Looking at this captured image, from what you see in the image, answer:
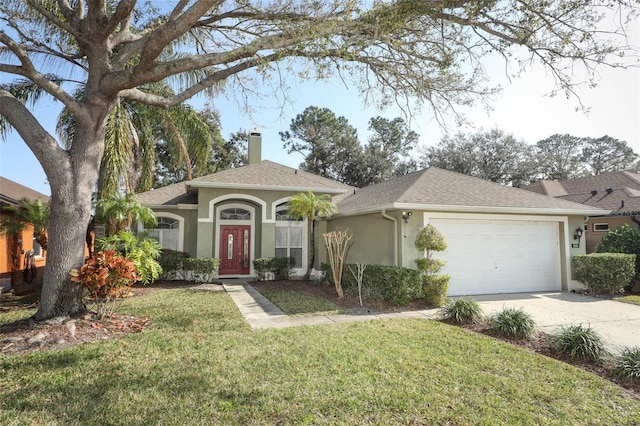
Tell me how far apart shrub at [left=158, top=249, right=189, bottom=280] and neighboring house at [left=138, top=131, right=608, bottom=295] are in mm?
741

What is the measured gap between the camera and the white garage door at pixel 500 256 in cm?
1092

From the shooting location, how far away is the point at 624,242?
12172 millimetres

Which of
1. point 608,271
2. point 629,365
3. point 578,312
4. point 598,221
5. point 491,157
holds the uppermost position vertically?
point 491,157

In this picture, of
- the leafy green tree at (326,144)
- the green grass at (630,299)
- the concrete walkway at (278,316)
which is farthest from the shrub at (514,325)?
the leafy green tree at (326,144)

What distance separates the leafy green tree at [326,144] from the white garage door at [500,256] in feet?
69.3

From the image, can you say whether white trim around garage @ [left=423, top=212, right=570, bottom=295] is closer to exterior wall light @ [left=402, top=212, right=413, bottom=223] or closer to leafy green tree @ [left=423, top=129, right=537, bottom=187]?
exterior wall light @ [left=402, top=212, right=413, bottom=223]

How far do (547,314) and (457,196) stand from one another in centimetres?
423

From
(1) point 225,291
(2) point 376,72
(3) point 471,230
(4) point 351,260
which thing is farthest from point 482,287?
(1) point 225,291

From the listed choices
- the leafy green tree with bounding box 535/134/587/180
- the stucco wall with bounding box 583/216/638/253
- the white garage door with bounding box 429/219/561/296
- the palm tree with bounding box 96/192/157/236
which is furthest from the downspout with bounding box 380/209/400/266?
the leafy green tree with bounding box 535/134/587/180

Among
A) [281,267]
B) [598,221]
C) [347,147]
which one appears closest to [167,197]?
[281,267]

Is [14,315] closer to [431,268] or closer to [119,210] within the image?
[119,210]

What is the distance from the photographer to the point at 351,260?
13.4 meters

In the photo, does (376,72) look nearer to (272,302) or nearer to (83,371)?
(272,302)

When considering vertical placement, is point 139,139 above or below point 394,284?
above
